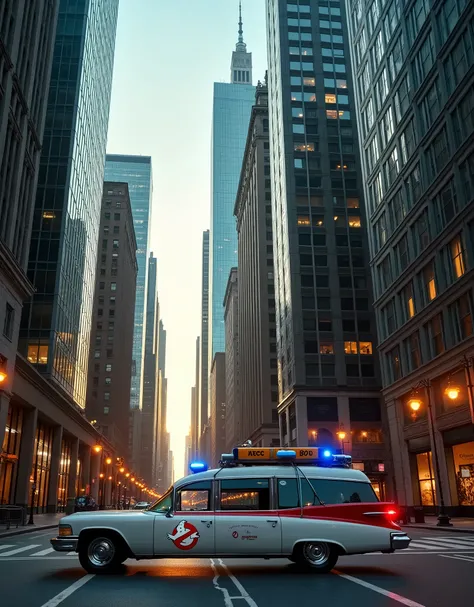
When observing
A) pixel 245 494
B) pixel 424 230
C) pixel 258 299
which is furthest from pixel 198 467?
pixel 258 299

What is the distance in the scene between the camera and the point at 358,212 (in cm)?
7362

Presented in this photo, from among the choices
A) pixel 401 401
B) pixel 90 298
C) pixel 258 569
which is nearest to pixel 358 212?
pixel 401 401

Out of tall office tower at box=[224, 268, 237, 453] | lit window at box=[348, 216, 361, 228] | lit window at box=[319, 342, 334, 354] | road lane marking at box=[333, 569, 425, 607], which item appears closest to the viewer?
road lane marking at box=[333, 569, 425, 607]

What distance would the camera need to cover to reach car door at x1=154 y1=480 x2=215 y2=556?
11289 millimetres

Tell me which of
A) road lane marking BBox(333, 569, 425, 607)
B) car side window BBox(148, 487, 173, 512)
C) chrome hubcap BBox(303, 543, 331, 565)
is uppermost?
car side window BBox(148, 487, 173, 512)

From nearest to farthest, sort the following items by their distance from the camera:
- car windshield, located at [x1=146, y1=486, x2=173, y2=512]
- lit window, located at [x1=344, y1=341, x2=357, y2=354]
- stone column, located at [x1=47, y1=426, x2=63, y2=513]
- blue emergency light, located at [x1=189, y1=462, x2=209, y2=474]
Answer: car windshield, located at [x1=146, y1=486, x2=173, y2=512], blue emergency light, located at [x1=189, y1=462, x2=209, y2=474], stone column, located at [x1=47, y1=426, x2=63, y2=513], lit window, located at [x1=344, y1=341, x2=357, y2=354]

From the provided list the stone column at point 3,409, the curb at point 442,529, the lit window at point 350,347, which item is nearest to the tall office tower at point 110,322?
the lit window at point 350,347

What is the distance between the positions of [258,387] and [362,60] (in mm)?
54193

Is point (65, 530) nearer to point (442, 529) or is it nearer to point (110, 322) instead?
point (442, 529)

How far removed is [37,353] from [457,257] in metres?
43.9

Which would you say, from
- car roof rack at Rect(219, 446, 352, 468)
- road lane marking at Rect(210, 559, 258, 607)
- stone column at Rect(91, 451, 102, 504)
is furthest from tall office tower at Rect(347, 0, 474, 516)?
stone column at Rect(91, 451, 102, 504)

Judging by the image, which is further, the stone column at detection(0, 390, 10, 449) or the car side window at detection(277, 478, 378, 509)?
the stone column at detection(0, 390, 10, 449)

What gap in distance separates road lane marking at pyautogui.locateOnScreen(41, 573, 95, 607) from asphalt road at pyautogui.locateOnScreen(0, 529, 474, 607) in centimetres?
1

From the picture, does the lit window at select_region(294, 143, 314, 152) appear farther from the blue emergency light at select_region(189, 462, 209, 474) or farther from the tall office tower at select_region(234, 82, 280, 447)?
the blue emergency light at select_region(189, 462, 209, 474)
